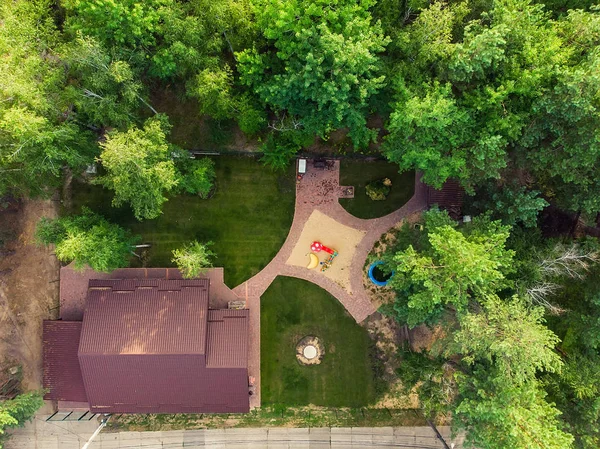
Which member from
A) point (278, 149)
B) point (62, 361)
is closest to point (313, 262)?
point (278, 149)

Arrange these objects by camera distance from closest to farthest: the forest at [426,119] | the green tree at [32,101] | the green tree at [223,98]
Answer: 1. the forest at [426,119]
2. the green tree at [32,101]
3. the green tree at [223,98]

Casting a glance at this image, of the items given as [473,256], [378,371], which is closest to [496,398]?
[473,256]

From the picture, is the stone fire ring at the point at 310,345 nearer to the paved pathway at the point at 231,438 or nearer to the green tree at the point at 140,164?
the paved pathway at the point at 231,438

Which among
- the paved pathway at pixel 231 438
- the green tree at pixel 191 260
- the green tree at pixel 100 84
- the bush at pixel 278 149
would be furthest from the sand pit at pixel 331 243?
the green tree at pixel 100 84

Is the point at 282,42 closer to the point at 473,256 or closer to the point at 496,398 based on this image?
the point at 473,256

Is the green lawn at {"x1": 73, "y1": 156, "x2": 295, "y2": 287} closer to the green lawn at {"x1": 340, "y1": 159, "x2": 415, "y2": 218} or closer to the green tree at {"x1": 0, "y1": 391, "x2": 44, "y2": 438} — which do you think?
the green lawn at {"x1": 340, "y1": 159, "x2": 415, "y2": 218}

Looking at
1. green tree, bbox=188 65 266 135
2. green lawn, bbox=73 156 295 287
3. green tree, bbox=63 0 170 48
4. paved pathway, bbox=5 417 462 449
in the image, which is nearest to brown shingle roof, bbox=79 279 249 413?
green lawn, bbox=73 156 295 287
